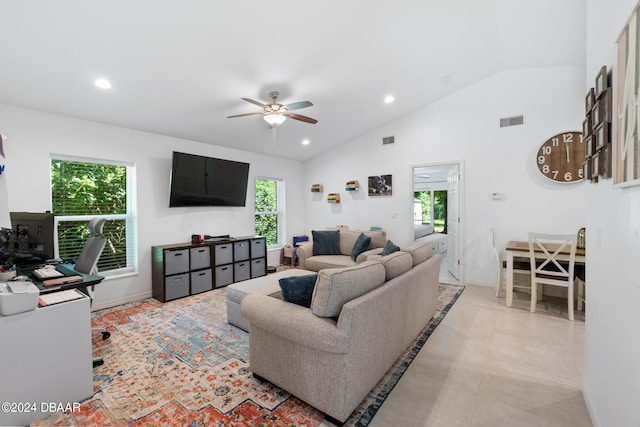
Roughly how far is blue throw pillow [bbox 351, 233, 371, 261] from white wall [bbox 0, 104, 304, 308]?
2.17 metres

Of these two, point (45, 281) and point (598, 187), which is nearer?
point (598, 187)

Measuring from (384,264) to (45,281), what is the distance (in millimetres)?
2652

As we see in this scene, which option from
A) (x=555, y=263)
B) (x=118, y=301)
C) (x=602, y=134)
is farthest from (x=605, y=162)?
(x=118, y=301)

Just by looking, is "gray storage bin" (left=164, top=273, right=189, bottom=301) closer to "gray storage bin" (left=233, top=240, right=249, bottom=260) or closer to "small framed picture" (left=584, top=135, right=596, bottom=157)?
"gray storage bin" (left=233, top=240, right=249, bottom=260)

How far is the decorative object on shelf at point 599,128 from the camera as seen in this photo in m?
1.49

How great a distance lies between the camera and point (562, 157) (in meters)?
4.09

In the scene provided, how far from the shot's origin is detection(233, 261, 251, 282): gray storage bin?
480 cm

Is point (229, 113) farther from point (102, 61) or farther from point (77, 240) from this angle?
point (77, 240)

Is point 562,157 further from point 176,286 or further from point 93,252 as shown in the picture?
point 93,252

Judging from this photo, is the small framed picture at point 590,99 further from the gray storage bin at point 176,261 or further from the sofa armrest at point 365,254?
the gray storage bin at point 176,261

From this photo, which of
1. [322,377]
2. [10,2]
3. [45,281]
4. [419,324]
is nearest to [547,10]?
[419,324]

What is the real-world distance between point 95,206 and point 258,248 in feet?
8.15

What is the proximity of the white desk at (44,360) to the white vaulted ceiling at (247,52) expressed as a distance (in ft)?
7.06

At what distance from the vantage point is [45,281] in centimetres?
215
